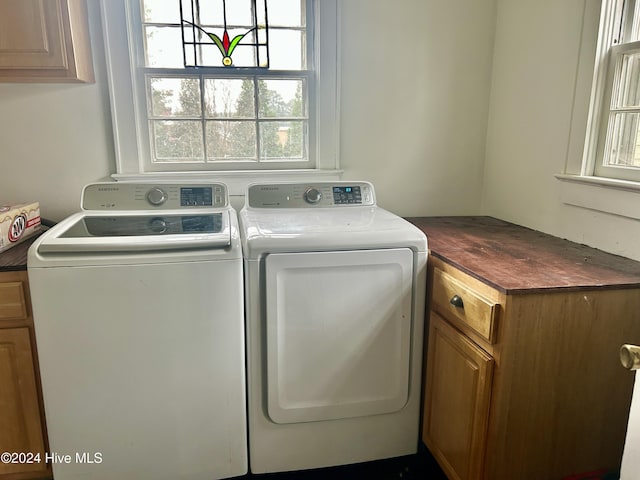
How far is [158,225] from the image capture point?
1.78 metres

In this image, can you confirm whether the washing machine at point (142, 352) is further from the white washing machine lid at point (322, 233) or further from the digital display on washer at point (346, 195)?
the digital display on washer at point (346, 195)

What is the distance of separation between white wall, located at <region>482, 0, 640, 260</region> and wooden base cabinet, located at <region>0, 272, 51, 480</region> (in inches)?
79.2

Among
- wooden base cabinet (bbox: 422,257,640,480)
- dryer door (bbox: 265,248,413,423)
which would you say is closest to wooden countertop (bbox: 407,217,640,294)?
wooden base cabinet (bbox: 422,257,640,480)

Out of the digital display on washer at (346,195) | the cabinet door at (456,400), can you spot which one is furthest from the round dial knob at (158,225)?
the cabinet door at (456,400)

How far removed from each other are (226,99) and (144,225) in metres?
0.77

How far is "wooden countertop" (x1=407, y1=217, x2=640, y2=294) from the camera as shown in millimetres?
1295

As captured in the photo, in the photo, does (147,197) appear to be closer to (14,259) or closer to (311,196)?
(14,259)

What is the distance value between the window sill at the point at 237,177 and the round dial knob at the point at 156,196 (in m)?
0.14

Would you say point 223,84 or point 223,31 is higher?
point 223,31

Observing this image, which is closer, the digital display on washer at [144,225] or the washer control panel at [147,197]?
the digital display on washer at [144,225]

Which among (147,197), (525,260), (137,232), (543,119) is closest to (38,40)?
(147,197)

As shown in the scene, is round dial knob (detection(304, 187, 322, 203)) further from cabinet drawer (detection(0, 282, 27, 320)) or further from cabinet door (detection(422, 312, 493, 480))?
cabinet drawer (detection(0, 282, 27, 320))

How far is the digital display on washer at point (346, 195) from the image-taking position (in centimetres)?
206

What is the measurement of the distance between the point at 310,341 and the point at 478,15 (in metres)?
1.79
